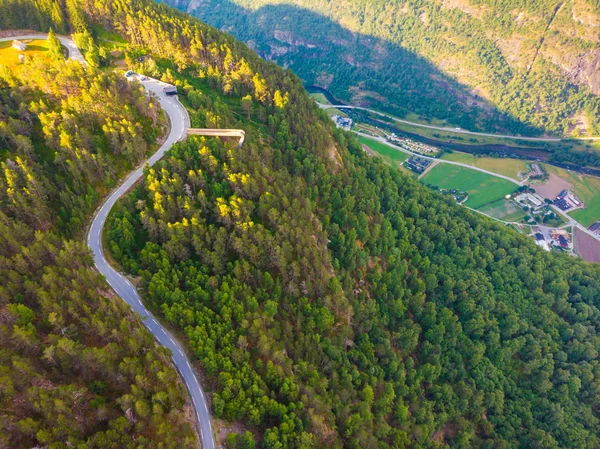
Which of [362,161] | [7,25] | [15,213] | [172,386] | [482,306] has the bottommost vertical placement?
[482,306]

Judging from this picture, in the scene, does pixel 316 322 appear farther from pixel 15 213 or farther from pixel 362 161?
pixel 362 161

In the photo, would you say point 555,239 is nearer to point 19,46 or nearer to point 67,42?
point 67,42

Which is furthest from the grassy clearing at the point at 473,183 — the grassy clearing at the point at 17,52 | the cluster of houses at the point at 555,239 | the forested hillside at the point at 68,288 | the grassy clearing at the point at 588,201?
the grassy clearing at the point at 17,52

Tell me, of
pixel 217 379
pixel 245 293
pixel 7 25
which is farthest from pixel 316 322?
pixel 7 25

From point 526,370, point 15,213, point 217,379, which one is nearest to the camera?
point 217,379

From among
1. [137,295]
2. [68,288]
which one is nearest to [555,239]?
[137,295]

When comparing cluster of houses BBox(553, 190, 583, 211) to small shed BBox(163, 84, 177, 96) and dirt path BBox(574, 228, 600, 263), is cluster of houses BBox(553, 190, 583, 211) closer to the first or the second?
dirt path BBox(574, 228, 600, 263)
